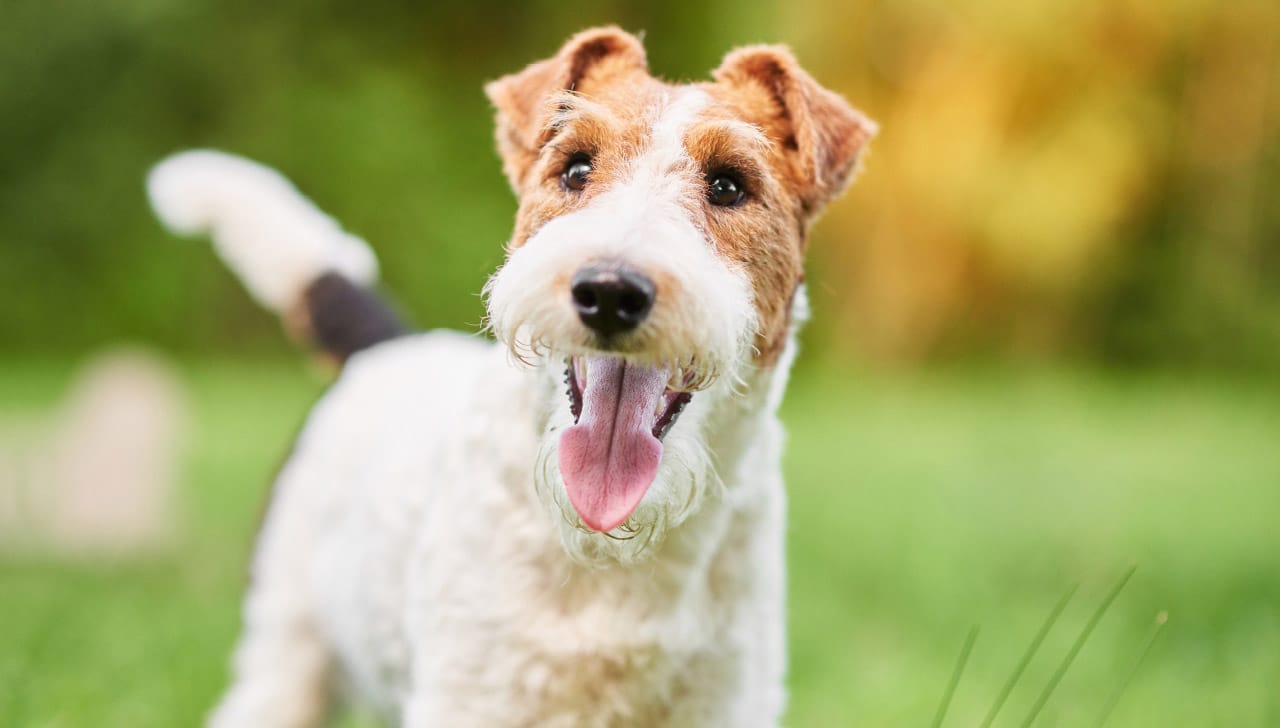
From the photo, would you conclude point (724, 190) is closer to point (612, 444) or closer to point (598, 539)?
point (612, 444)

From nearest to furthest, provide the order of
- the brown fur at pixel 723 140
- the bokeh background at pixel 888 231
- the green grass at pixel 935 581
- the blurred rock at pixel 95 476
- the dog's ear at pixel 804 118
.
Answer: the brown fur at pixel 723 140 → the dog's ear at pixel 804 118 → the green grass at pixel 935 581 → the blurred rock at pixel 95 476 → the bokeh background at pixel 888 231

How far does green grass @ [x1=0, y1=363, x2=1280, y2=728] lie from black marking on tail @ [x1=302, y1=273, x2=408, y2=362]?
4.59 ft

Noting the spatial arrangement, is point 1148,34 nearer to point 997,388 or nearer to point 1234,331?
point 1234,331

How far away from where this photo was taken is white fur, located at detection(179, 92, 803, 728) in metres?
2.36

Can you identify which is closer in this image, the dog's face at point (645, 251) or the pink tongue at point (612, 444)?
the dog's face at point (645, 251)

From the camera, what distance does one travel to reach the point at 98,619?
540cm

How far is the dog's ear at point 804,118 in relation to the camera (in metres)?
2.91

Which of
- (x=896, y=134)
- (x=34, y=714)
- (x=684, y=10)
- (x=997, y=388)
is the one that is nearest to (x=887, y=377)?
(x=997, y=388)

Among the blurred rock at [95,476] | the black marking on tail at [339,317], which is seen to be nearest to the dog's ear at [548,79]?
the black marking on tail at [339,317]

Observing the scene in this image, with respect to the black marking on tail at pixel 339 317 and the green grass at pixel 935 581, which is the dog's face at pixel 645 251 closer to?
the green grass at pixel 935 581

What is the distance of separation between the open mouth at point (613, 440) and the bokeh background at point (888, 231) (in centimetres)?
496

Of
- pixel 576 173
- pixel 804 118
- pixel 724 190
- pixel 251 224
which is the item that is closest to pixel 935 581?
pixel 251 224

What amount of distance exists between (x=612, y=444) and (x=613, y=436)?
0.02 m

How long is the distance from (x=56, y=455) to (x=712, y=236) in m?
5.39
